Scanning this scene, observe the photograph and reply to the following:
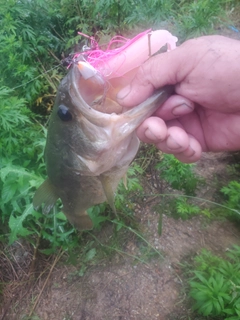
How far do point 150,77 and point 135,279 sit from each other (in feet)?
6.64

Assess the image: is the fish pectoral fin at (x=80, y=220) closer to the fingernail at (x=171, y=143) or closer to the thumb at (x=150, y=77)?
the fingernail at (x=171, y=143)

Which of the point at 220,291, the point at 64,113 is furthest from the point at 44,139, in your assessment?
the point at 220,291

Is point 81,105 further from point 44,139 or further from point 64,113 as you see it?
point 44,139

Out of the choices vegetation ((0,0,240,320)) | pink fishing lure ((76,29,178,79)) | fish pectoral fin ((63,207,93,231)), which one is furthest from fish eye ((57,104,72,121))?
vegetation ((0,0,240,320))

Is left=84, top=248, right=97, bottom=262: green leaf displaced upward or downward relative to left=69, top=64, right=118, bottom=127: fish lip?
downward

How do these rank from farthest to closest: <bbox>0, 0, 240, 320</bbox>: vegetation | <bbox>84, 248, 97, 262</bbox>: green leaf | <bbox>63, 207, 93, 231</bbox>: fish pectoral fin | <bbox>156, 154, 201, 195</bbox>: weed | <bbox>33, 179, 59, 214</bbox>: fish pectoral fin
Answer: <bbox>84, 248, 97, 262</bbox>: green leaf
<bbox>156, 154, 201, 195</bbox>: weed
<bbox>0, 0, 240, 320</bbox>: vegetation
<bbox>63, 207, 93, 231</bbox>: fish pectoral fin
<bbox>33, 179, 59, 214</bbox>: fish pectoral fin

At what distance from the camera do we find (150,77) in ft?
5.15

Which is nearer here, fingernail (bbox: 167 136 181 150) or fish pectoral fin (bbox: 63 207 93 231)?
fingernail (bbox: 167 136 181 150)

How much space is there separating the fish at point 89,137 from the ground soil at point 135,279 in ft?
4.50

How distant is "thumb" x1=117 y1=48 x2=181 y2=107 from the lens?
1.56 meters

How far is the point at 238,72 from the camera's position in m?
1.58

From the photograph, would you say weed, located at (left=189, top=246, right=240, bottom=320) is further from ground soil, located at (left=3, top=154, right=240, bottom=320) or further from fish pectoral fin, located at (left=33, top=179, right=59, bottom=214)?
fish pectoral fin, located at (left=33, top=179, right=59, bottom=214)

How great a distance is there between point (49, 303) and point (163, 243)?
112 centimetres

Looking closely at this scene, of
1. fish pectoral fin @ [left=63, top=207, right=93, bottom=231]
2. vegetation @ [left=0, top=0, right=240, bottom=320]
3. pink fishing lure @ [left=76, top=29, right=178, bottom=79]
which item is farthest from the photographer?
vegetation @ [left=0, top=0, right=240, bottom=320]
